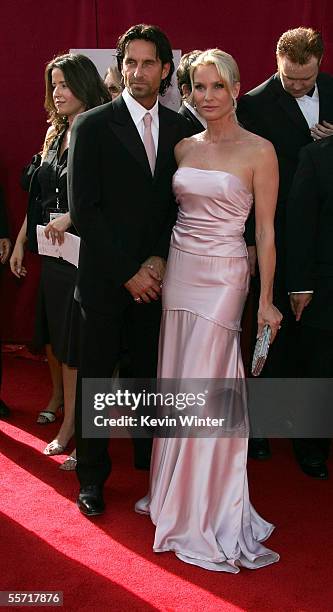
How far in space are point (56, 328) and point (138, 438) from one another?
1.99ft

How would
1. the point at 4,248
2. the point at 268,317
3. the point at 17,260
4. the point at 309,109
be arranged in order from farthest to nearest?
the point at 4,248 → the point at 17,260 → the point at 309,109 → the point at 268,317

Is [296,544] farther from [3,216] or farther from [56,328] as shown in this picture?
[3,216]

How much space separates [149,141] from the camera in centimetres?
283

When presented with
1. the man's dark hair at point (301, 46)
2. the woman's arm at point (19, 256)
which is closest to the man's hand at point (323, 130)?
the man's dark hair at point (301, 46)

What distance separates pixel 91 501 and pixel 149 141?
1.31m

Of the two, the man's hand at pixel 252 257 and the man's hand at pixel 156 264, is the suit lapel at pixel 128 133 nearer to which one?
the man's hand at pixel 156 264

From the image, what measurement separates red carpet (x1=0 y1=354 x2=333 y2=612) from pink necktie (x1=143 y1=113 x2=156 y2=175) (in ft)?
4.19

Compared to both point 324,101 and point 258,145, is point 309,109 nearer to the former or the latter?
point 324,101

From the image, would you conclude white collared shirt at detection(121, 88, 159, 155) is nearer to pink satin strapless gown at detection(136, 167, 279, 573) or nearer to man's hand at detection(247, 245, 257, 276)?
pink satin strapless gown at detection(136, 167, 279, 573)

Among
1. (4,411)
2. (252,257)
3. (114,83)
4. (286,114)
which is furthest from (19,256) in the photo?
(286,114)

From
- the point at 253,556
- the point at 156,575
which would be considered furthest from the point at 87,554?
the point at 253,556

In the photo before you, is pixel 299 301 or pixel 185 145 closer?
pixel 185 145

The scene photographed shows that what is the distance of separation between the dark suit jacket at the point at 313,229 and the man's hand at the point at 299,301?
0.09 ft

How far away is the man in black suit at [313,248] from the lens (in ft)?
10.4
